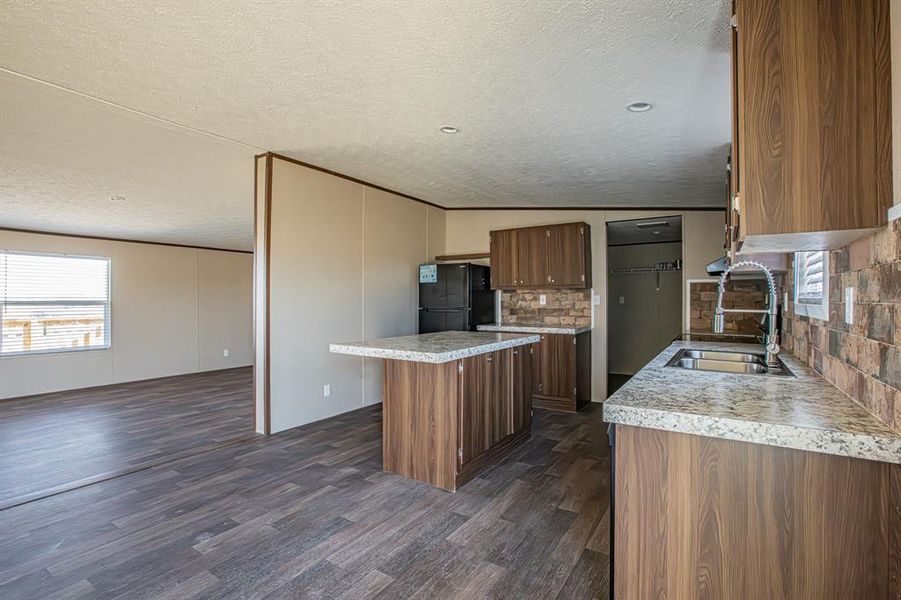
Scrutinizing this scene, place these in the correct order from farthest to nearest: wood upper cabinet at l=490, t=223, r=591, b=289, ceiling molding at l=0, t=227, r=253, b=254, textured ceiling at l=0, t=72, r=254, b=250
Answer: ceiling molding at l=0, t=227, r=253, b=254 → wood upper cabinet at l=490, t=223, r=591, b=289 → textured ceiling at l=0, t=72, r=254, b=250

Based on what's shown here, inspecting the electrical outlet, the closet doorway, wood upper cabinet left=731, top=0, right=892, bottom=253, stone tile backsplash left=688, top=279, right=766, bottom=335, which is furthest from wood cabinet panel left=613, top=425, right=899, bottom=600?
the closet doorway

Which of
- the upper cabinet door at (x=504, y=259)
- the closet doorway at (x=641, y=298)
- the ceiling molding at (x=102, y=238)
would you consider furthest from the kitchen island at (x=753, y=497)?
the ceiling molding at (x=102, y=238)

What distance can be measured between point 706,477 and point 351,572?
5.03 ft

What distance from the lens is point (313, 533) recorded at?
90.4 inches

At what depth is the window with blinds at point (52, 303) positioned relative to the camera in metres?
5.95

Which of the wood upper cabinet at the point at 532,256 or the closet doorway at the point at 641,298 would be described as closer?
the wood upper cabinet at the point at 532,256

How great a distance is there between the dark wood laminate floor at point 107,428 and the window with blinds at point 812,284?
4128 millimetres

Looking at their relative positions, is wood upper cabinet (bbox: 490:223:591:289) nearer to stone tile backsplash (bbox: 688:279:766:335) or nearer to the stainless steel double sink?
stone tile backsplash (bbox: 688:279:766:335)

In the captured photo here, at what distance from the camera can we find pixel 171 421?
182 inches

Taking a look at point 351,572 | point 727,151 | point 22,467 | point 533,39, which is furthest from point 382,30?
point 22,467

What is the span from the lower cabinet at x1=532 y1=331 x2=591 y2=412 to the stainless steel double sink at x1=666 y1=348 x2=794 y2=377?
6.65ft

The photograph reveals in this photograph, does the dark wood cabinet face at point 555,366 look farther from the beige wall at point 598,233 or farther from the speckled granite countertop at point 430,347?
the speckled granite countertop at point 430,347

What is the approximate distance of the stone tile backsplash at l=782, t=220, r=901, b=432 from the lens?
110cm

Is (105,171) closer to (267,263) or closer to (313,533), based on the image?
(267,263)
